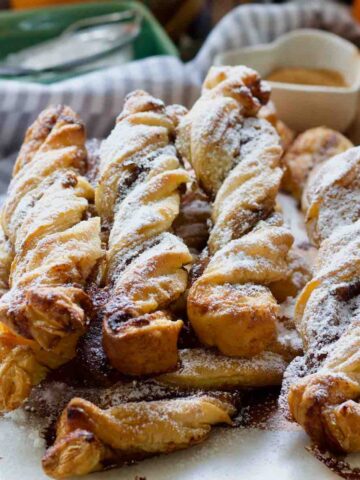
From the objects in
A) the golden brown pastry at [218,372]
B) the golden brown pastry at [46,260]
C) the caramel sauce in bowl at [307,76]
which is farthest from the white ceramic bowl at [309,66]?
the golden brown pastry at [218,372]

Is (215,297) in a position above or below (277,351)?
above

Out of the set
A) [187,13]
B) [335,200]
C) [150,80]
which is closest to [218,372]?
[335,200]

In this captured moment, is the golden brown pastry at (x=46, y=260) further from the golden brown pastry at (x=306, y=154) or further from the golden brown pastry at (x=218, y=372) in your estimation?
the golden brown pastry at (x=306, y=154)

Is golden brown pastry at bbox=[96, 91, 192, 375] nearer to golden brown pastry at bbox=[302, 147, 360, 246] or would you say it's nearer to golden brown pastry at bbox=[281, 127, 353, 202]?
golden brown pastry at bbox=[302, 147, 360, 246]

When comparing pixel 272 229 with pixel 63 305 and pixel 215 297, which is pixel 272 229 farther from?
pixel 63 305

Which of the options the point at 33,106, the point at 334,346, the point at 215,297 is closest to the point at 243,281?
the point at 215,297
